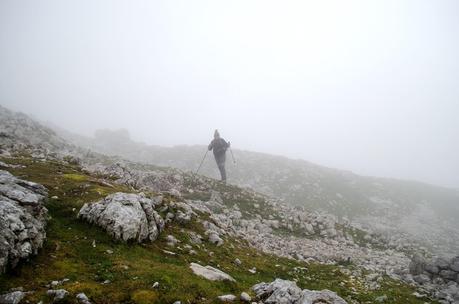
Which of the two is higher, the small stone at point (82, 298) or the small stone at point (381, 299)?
the small stone at point (82, 298)

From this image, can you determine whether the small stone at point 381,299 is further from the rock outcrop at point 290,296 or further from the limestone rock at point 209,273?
the limestone rock at point 209,273

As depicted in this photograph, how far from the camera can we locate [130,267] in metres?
13.5

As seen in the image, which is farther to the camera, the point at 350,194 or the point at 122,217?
the point at 350,194

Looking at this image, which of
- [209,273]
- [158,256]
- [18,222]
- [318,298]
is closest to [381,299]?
[318,298]

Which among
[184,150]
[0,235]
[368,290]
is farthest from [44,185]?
[184,150]

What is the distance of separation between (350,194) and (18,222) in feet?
243

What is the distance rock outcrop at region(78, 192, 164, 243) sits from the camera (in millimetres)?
16000

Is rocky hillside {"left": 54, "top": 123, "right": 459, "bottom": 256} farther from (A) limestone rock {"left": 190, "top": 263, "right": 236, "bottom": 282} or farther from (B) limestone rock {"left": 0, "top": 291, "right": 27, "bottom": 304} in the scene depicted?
(B) limestone rock {"left": 0, "top": 291, "right": 27, "bottom": 304}

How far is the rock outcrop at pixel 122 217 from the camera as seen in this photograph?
16.0 meters

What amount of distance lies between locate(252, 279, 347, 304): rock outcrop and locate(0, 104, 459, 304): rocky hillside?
48 mm

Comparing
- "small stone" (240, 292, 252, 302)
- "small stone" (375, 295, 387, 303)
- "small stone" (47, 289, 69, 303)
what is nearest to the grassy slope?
"small stone" (47, 289, 69, 303)

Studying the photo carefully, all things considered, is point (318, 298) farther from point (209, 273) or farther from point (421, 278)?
point (421, 278)

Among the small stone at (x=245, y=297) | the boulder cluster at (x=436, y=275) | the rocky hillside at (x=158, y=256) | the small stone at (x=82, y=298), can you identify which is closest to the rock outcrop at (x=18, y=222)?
the rocky hillside at (x=158, y=256)

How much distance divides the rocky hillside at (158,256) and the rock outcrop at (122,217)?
5cm
